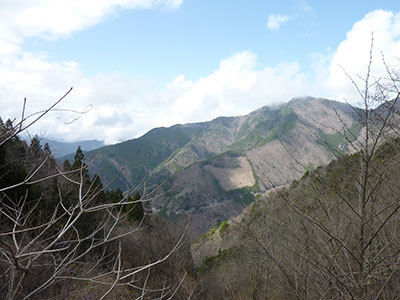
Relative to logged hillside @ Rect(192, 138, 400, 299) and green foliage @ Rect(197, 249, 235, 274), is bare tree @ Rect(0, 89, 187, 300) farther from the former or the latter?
green foliage @ Rect(197, 249, 235, 274)

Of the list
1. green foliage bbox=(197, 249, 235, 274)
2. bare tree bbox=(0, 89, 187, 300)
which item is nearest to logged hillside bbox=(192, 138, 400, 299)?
bare tree bbox=(0, 89, 187, 300)

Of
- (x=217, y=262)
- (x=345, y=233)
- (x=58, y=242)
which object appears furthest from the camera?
(x=217, y=262)

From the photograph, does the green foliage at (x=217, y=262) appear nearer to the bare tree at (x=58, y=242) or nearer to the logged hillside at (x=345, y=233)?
the bare tree at (x=58, y=242)

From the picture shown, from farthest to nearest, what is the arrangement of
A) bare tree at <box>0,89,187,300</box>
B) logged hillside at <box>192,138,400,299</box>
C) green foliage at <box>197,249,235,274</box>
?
green foliage at <box>197,249,235,274</box>
logged hillside at <box>192,138,400,299</box>
bare tree at <box>0,89,187,300</box>

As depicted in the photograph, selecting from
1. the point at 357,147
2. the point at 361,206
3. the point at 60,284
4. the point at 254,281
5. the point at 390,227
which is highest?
the point at 357,147

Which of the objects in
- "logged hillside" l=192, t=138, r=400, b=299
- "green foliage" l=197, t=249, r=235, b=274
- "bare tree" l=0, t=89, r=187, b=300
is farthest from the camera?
"green foliage" l=197, t=249, r=235, b=274

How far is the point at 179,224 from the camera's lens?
22172 millimetres

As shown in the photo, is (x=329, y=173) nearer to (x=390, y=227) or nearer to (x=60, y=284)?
(x=390, y=227)

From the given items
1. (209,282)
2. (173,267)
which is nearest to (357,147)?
(173,267)

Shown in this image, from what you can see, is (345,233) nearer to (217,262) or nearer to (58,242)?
(58,242)

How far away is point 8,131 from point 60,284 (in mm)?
9533

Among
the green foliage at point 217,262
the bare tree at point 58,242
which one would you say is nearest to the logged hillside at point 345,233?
the bare tree at point 58,242

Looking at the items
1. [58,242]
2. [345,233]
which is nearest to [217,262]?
[345,233]

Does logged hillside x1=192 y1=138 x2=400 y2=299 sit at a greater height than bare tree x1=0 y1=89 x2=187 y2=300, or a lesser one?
lesser
